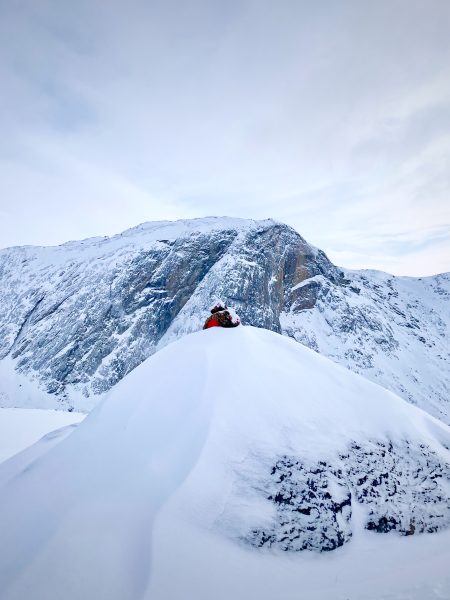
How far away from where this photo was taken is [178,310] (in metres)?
67.2

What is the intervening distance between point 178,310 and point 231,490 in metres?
63.0

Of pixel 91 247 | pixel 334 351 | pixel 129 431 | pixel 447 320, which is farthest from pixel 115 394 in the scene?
pixel 447 320

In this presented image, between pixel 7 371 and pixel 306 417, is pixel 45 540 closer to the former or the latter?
pixel 306 417

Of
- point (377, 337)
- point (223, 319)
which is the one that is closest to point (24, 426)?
point (223, 319)

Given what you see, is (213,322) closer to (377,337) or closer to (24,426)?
(24,426)

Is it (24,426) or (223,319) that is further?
(24,426)

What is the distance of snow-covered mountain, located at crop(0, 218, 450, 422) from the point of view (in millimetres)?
56250

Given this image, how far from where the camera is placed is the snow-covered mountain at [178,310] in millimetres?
56250

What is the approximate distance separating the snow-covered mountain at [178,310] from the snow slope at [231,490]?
46.4 m

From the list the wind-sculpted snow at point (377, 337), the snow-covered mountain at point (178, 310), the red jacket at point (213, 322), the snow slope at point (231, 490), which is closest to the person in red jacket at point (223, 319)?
the red jacket at point (213, 322)

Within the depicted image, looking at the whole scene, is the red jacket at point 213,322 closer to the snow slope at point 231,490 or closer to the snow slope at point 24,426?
the snow slope at point 231,490

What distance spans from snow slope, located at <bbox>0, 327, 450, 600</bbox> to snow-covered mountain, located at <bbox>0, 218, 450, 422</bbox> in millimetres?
46449

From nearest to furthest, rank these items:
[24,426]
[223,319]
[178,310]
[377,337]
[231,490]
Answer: [231,490] → [223,319] → [24,426] → [178,310] → [377,337]

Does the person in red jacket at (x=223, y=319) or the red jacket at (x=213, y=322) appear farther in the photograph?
the red jacket at (x=213, y=322)
